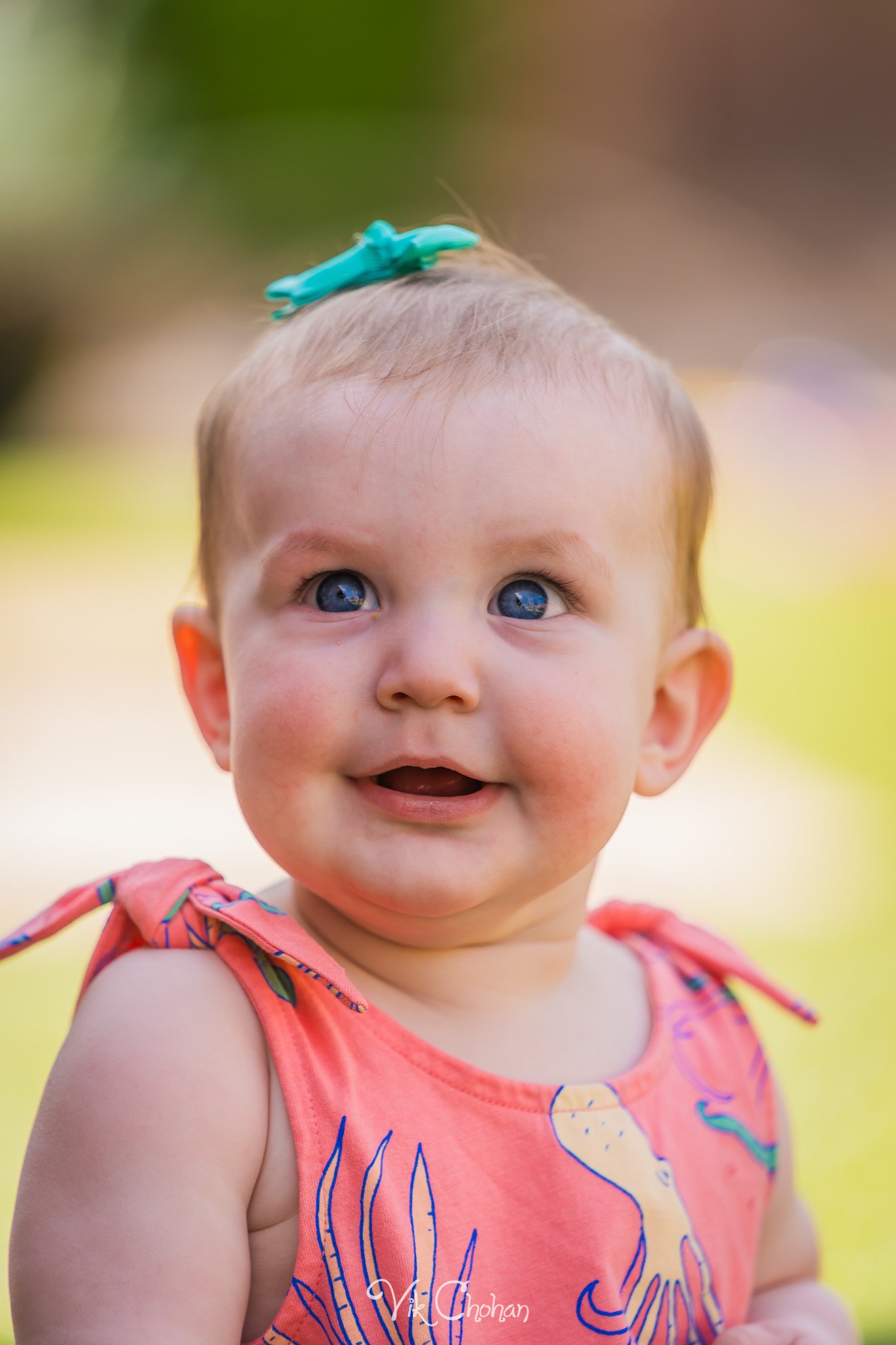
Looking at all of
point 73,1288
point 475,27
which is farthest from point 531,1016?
point 475,27

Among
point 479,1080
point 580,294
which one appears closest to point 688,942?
point 479,1080

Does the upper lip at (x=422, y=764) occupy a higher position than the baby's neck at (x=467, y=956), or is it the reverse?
the upper lip at (x=422, y=764)

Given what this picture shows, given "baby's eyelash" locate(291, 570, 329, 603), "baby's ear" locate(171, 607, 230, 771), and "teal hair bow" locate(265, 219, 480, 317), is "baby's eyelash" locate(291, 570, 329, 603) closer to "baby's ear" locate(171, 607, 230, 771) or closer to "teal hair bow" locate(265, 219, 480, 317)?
"baby's ear" locate(171, 607, 230, 771)

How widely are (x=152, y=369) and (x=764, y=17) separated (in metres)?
6.79

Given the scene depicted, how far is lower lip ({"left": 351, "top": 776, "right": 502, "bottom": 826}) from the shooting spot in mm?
1021

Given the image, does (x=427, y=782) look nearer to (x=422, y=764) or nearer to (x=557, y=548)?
(x=422, y=764)

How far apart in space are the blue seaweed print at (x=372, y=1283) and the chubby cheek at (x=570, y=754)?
0.30 metres

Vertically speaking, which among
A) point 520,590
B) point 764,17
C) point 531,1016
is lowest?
point 531,1016

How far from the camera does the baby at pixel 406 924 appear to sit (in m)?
0.95

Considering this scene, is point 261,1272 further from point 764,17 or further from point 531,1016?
point 764,17

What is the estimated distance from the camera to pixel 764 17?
12195mm

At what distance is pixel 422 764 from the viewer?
1011 mm

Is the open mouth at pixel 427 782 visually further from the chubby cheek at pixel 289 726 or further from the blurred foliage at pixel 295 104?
the blurred foliage at pixel 295 104
